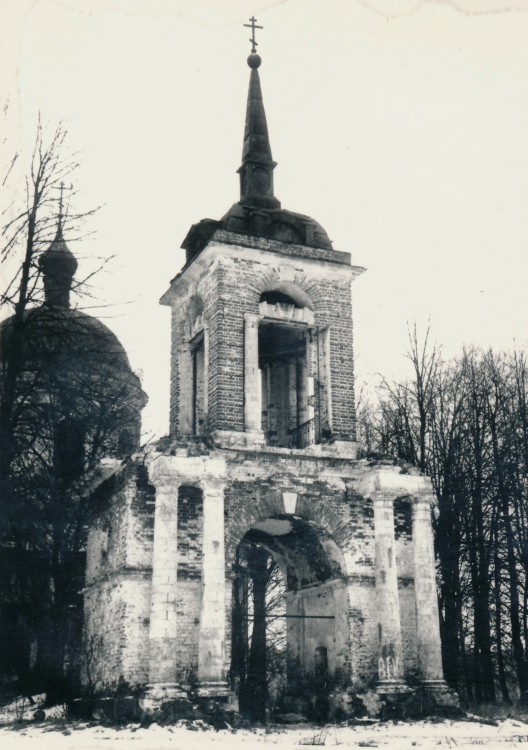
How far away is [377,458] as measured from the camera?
1688 centimetres

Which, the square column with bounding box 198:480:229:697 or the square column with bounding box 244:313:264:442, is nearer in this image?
the square column with bounding box 198:480:229:697

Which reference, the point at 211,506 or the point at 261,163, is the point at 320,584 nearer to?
the point at 211,506

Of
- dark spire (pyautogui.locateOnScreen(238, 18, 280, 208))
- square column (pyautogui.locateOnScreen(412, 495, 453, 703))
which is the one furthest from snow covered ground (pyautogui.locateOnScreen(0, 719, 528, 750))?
dark spire (pyautogui.locateOnScreen(238, 18, 280, 208))

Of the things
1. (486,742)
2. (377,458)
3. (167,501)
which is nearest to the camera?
(486,742)

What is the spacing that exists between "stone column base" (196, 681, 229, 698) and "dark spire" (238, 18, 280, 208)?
9753 millimetres

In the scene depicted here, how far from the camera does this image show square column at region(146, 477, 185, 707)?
1416cm

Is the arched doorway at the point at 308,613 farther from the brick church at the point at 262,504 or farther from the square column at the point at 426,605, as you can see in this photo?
the square column at the point at 426,605

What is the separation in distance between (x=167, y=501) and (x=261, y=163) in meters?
8.23

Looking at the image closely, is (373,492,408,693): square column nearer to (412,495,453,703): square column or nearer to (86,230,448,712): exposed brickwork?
(86,230,448,712): exposed brickwork

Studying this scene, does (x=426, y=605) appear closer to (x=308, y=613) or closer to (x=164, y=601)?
(x=308, y=613)

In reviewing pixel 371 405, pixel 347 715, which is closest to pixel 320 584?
pixel 347 715

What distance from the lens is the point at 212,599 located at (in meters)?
14.8

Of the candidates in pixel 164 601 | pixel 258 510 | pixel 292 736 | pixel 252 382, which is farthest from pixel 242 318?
pixel 292 736

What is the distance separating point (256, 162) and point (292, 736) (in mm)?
11696
